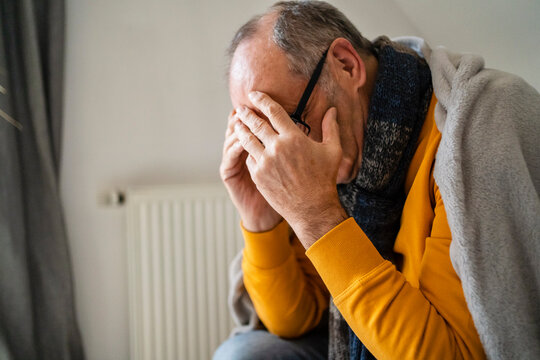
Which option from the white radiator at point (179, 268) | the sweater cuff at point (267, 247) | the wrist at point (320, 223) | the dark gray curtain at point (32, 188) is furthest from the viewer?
the white radiator at point (179, 268)

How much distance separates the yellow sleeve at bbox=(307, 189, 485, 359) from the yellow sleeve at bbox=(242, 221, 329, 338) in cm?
32

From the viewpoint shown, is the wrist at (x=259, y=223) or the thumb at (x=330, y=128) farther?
the wrist at (x=259, y=223)

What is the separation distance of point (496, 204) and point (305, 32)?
1.54 feet

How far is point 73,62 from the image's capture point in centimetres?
152

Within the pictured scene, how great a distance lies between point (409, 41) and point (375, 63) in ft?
0.50

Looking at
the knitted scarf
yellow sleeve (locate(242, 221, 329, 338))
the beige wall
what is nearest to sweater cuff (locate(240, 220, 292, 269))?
yellow sleeve (locate(242, 221, 329, 338))

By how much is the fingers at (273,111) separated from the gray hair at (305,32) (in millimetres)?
86

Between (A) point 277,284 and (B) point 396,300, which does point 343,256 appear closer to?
(B) point 396,300

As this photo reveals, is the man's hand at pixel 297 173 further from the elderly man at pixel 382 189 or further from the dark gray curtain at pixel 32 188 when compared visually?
the dark gray curtain at pixel 32 188

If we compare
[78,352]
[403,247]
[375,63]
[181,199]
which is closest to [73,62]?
[181,199]

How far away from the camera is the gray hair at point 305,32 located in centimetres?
76

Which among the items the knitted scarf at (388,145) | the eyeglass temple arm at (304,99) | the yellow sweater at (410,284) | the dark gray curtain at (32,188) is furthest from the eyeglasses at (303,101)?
the dark gray curtain at (32,188)

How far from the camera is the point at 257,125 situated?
73 centimetres

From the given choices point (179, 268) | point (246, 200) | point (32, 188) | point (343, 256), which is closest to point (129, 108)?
point (32, 188)
